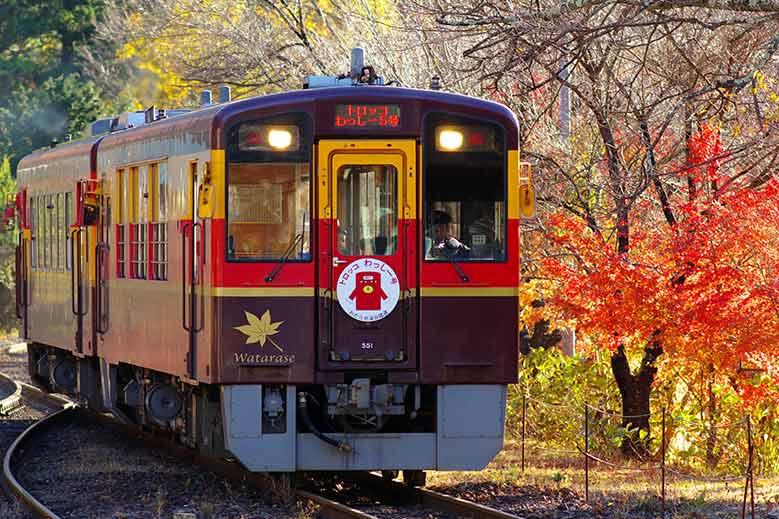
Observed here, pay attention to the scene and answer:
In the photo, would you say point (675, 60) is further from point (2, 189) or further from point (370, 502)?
point (2, 189)

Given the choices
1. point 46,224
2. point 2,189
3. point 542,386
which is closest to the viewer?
point 46,224

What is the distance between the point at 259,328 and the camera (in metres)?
12.0

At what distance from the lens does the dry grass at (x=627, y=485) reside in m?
11.9

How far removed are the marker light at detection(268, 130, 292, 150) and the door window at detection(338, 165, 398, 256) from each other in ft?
1.54

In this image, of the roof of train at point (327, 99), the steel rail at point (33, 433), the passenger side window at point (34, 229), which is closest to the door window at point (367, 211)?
the roof of train at point (327, 99)

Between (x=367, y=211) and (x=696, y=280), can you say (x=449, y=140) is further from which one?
(x=696, y=280)

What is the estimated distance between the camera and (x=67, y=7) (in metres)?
53.8

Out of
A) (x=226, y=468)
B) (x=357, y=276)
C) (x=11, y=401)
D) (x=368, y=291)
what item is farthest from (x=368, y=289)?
(x=11, y=401)

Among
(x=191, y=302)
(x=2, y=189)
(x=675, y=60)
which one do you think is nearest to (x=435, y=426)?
(x=191, y=302)

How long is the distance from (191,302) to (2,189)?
32.9 metres

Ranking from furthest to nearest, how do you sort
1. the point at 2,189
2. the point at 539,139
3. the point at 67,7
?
the point at 67,7
the point at 2,189
the point at 539,139

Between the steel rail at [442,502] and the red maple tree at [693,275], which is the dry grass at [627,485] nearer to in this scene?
the steel rail at [442,502]

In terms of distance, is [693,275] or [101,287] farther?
[101,287]

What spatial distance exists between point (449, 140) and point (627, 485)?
3713 millimetres
